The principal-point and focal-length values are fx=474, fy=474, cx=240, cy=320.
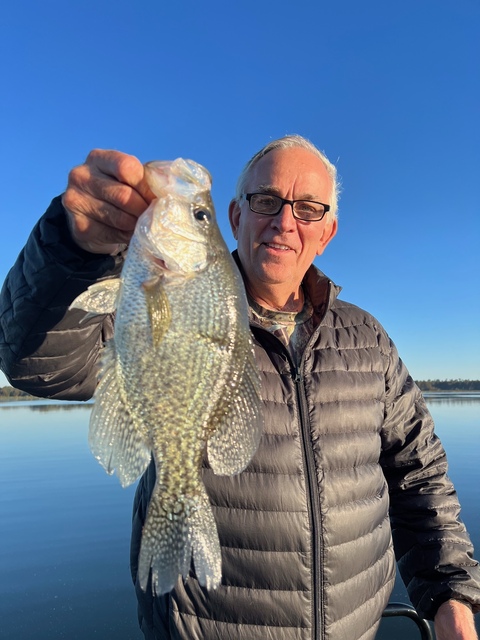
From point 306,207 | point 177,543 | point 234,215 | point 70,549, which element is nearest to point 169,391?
point 177,543

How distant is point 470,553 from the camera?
307 cm

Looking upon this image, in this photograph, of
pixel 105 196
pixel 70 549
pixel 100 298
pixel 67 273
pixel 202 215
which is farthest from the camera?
pixel 70 549

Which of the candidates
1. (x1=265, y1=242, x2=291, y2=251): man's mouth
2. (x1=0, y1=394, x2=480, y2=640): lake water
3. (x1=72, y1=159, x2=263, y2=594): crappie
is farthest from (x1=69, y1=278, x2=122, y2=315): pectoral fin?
(x1=0, y1=394, x2=480, y2=640): lake water

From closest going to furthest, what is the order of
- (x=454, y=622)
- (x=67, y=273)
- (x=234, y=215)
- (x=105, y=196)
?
(x=105, y=196) → (x=67, y=273) → (x=454, y=622) → (x=234, y=215)

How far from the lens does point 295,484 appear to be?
241 centimetres

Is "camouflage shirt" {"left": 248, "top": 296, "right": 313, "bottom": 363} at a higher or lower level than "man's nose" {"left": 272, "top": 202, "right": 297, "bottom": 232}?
lower

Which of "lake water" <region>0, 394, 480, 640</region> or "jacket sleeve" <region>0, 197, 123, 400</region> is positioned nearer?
"jacket sleeve" <region>0, 197, 123, 400</region>

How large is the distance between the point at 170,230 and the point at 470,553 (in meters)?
2.84

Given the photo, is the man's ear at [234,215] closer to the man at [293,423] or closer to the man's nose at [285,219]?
the man at [293,423]

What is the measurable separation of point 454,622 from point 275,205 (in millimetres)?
2708

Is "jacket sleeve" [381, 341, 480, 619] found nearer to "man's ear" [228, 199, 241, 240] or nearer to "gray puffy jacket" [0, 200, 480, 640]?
"gray puffy jacket" [0, 200, 480, 640]

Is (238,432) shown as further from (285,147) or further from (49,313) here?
(285,147)

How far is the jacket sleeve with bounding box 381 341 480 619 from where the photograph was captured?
300 centimetres

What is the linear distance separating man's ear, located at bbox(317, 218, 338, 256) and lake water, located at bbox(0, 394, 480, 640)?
3.98m
